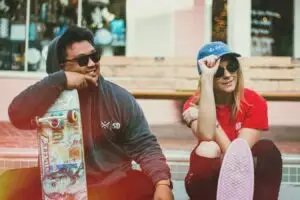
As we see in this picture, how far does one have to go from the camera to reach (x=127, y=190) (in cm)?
234

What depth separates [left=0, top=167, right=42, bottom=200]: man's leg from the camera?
2.34 meters

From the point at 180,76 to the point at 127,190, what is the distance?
3.44 metres

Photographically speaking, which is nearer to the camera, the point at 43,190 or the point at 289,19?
the point at 43,190

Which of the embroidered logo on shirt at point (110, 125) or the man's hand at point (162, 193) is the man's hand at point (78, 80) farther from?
the man's hand at point (162, 193)

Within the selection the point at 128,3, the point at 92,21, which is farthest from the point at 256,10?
the point at 92,21

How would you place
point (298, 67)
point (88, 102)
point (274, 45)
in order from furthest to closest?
point (274, 45)
point (298, 67)
point (88, 102)

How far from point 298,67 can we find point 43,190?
4081 millimetres

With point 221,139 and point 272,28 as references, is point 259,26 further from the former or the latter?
point 221,139

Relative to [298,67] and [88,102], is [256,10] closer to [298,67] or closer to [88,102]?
[298,67]

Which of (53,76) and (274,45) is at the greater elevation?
(274,45)

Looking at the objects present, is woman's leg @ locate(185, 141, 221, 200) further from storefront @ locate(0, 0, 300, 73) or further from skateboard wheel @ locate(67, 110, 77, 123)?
storefront @ locate(0, 0, 300, 73)

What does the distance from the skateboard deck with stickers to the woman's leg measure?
55cm

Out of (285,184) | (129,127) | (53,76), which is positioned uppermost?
(53,76)

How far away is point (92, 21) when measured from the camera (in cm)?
622
